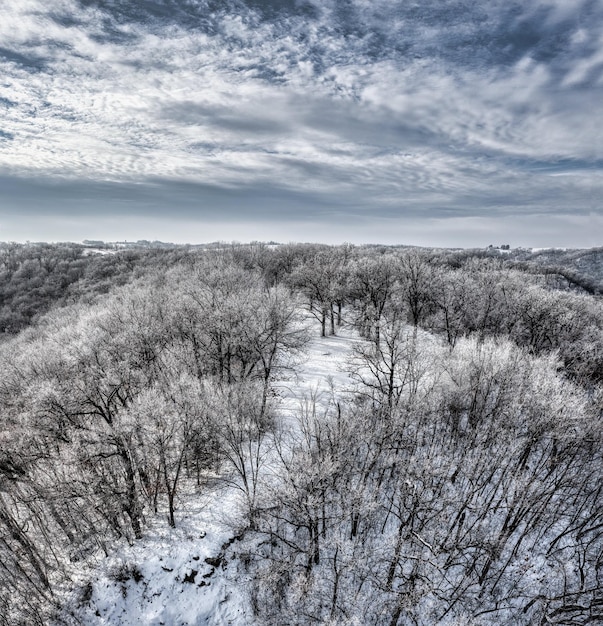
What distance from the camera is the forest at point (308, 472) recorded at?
18.3m

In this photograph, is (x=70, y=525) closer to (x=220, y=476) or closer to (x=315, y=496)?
(x=220, y=476)

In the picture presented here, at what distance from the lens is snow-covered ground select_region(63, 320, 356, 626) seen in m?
18.7

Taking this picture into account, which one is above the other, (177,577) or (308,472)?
(308,472)

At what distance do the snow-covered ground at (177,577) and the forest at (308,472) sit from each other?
22cm

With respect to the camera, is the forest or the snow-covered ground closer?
the forest

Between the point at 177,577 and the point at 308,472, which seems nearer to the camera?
the point at 308,472

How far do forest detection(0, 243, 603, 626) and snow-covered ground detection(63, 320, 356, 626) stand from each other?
0.71 feet

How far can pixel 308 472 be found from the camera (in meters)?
16.7

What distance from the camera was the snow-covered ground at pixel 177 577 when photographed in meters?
18.7

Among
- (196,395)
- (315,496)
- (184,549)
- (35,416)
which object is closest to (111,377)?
(35,416)

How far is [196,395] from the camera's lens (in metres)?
24.4

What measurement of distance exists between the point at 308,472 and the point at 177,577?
Result: 10.6 m

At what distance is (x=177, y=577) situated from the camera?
1973 centimetres

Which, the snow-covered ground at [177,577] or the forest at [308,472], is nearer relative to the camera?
the forest at [308,472]
